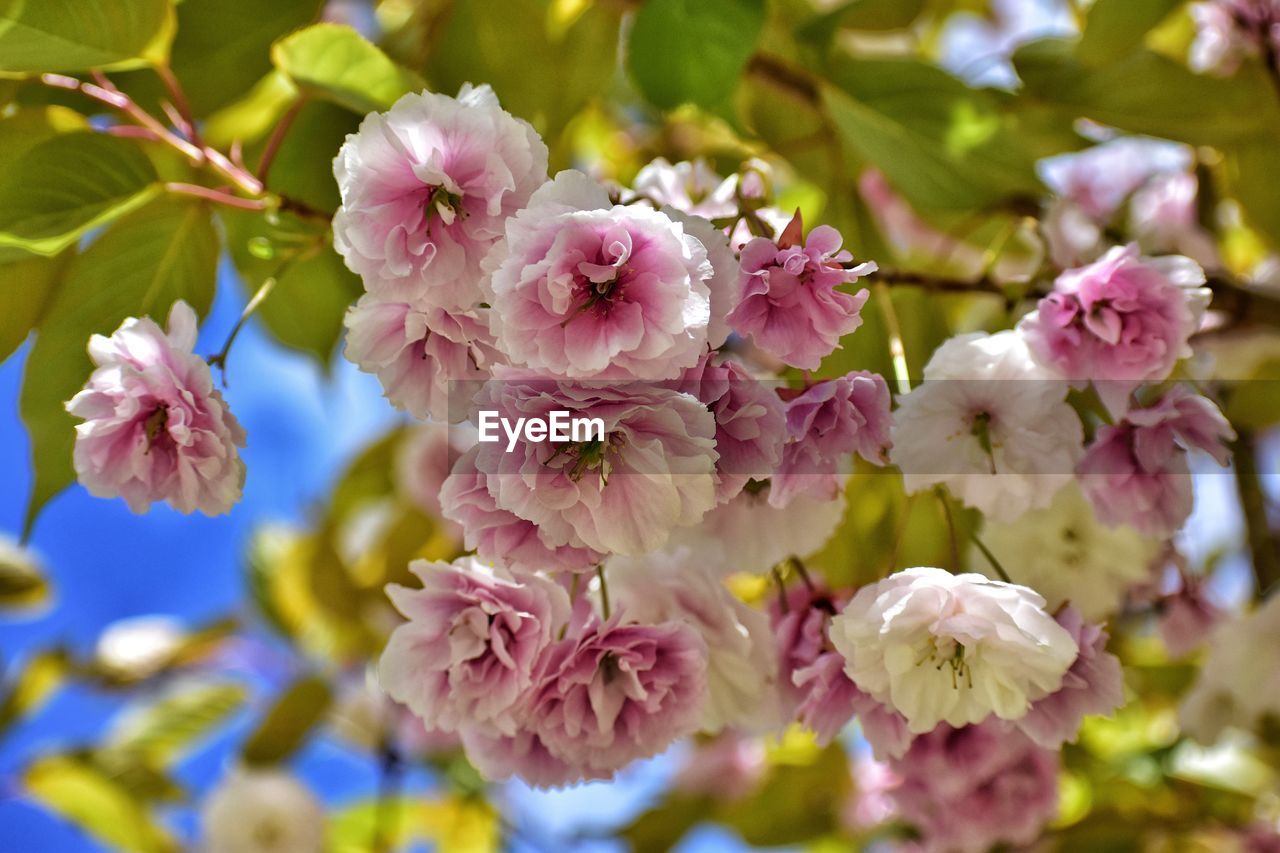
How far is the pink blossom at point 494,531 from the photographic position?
0.41 meters

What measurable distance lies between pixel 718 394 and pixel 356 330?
0.47 ft

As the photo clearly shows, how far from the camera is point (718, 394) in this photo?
15.8 inches

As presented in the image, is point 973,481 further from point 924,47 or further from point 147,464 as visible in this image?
point 924,47

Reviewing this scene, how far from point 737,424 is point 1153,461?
0.66ft

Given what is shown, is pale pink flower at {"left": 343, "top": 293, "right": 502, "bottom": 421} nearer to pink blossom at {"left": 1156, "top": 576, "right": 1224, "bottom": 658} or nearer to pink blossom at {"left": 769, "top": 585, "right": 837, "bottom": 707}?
pink blossom at {"left": 769, "top": 585, "right": 837, "bottom": 707}

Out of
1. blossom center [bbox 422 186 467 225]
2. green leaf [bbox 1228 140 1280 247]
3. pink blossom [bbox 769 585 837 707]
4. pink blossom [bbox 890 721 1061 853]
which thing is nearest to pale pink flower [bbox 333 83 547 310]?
blossom center [bbox 422 186 467 225]

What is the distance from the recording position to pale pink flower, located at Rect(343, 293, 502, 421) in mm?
424

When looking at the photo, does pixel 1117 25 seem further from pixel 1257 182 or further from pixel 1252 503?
pixel 1252 503

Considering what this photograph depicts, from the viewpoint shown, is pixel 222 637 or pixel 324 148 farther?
pixel 222 637

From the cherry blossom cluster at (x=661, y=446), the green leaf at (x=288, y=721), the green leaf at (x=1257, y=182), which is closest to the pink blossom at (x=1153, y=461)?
the cherry blossom cluster at (x=661, y=446)

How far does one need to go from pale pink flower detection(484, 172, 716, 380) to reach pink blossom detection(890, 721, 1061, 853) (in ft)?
0.96

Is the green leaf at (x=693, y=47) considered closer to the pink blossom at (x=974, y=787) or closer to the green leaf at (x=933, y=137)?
the green leaf at (x=933, y=137)

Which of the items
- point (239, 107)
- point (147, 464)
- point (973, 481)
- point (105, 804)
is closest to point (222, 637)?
point (105, 804)

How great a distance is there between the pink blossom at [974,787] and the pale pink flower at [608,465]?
247 mm
